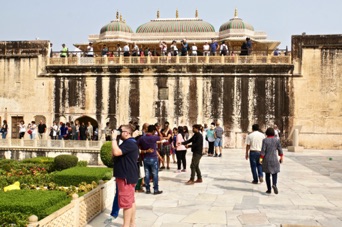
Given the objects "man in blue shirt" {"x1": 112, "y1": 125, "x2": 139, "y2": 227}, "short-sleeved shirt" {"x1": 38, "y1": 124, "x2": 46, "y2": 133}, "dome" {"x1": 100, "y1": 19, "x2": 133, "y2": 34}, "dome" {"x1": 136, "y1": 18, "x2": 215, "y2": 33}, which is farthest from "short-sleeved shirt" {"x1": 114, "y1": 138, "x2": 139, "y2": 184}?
"dome" {"x1": 136, "y1": 18, "x2": 215, "y2": 33}

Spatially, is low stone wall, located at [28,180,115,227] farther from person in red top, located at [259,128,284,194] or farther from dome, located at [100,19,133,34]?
dome, located at [100,19,133,34]

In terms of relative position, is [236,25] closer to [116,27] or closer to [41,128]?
[116,27]

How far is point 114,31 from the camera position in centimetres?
3017

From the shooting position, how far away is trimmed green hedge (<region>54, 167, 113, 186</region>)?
1277cm

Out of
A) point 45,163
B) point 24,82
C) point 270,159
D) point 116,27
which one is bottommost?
point 45,163

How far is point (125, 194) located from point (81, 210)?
1.14 metres

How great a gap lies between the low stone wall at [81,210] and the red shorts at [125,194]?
0.88 metres

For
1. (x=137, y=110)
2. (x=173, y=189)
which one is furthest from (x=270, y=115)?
(x=173, y=189)

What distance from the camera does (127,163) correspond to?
708 centimetres

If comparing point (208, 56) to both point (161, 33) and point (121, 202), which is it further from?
point (121, 202)

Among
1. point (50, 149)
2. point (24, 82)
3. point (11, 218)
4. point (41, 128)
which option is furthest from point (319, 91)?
point (11, 218)

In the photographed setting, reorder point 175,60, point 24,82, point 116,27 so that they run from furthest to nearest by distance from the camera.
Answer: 1. point 116,27
2. point 24,82
3. point 175,60

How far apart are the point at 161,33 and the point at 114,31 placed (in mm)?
3491

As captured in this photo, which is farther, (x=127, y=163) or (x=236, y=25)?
(x=236, y=25)
